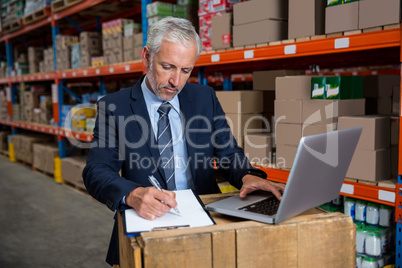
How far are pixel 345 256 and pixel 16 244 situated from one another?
3.43 m

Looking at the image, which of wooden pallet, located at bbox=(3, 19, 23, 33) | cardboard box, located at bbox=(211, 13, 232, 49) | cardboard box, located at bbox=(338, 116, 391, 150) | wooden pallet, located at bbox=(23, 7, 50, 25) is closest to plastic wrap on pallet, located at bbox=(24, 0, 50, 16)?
wooden pallet, located at bbox=(23, 7, 50, 25)

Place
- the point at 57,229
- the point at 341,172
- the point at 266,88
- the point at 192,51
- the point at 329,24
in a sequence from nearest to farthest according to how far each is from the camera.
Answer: the point at 341,172 → the point at 192,51 → the point at 329,24 → the point at 266,88 → the point at 57,229

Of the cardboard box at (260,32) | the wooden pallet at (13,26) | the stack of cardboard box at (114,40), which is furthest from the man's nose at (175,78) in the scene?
the wooden pallet at (13,26)

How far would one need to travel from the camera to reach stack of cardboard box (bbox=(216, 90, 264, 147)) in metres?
3.03

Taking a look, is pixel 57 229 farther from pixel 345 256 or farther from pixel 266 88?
pixel 345 256

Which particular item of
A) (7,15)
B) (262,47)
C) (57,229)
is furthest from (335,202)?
(7,15)

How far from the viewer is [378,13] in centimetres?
212

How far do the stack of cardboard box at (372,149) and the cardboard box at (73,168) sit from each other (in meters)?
3.99

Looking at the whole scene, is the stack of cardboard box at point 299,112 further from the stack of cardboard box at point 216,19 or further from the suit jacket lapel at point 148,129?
the suit jacket lapel at point 148,129

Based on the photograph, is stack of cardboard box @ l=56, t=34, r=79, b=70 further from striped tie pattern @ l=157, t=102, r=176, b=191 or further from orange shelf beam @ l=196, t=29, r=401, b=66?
striped tie pattern @ l=157, t=102, r=176, b=191

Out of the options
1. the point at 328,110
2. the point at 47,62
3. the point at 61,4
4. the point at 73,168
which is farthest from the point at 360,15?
the point at 47,62

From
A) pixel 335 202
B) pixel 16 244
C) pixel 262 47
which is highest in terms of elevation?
pixel 262 47

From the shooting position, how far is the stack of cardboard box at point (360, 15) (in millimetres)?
2062

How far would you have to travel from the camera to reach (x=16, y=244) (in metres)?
3.62
